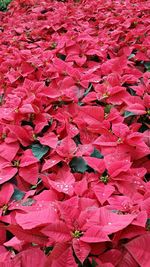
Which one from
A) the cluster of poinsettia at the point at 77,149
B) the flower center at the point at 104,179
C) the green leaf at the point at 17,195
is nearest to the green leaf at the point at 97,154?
the cluster of poinsettia at the point at 77,149

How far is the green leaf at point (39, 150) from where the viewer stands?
129cm

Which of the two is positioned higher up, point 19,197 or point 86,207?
point 86,207

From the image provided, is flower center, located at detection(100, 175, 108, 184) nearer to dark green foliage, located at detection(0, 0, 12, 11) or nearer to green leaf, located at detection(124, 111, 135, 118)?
green leaf, located at detection(124, 111, 135, 118)

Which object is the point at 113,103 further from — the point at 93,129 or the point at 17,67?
the point at 17,67

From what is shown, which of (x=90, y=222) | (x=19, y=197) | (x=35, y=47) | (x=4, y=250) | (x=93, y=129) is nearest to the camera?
(x=90, y=222)

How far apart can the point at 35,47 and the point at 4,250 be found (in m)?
1.57

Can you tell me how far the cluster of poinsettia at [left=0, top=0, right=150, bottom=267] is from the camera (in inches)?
34.3

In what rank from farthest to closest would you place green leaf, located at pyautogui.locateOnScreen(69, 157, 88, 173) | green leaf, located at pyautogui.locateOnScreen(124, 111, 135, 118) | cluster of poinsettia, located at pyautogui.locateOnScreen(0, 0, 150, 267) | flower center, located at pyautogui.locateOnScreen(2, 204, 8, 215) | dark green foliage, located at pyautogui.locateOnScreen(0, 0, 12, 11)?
dark green foliage, located at pyautogui.locateOnScreen(0, 0, 12, 11), green leaf, located at pyautogui.locateOnScreen(124, 111, 135, 118), green leaf, located at pyautogui.locateOnScreen(69, 157, 88, 173), flower center, located at pyautogui.locateOnScreen(2, 204, 8, 215), cluster of poinsettia, located at pyautogui.locateOnScreen(0, 0, 150, 267)

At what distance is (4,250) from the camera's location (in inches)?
39.1

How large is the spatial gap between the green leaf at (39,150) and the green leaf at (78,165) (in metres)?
0.11

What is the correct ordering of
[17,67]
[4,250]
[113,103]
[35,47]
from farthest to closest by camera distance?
[35,47], [17,67], [113,103], [4,250]

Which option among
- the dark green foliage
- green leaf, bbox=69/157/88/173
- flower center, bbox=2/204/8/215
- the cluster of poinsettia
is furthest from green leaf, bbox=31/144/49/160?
the dark green foliage

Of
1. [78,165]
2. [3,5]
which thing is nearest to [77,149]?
[78,165]

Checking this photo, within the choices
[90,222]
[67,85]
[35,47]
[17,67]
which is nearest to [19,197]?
[90,222]
